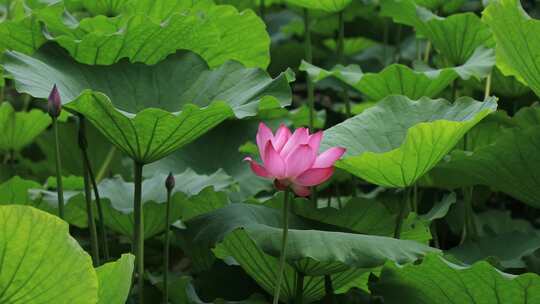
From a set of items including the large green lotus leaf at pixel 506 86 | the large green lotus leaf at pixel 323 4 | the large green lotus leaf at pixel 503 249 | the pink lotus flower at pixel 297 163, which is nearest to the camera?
the pink lotus flower at pixel 297 163

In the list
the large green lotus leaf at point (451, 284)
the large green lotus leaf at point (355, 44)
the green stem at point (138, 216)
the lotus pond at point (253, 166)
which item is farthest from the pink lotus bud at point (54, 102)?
the large green lotus leaf at point (355, 44)

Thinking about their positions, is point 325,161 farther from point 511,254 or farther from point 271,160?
point 511,254

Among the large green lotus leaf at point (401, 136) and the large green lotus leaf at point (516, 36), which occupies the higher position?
the large green lotus leaf at point (516, 36)

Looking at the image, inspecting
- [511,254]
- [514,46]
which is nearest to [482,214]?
[511,254]

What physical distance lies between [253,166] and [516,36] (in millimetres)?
616

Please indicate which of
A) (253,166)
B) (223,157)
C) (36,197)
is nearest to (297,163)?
(253,166)

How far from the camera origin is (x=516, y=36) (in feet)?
5.93

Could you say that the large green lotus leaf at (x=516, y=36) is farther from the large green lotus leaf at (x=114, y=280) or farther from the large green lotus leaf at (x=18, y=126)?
the large green lotus leaf at (x=18, y=126)

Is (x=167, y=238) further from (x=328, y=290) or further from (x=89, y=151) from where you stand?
(x=89, y=151)

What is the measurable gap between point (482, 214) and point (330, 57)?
103cm

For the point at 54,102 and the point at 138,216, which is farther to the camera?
the point at 138,216

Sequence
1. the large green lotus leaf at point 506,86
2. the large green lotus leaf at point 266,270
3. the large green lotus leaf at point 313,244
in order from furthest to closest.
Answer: the large green lotus leaf at point 506,86
the large green lotus leaf at point 266,270
the large green lotus leaf at point 313,244

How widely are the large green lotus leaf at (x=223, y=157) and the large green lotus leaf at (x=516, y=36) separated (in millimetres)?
704

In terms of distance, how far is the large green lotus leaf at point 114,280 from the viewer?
140cm
